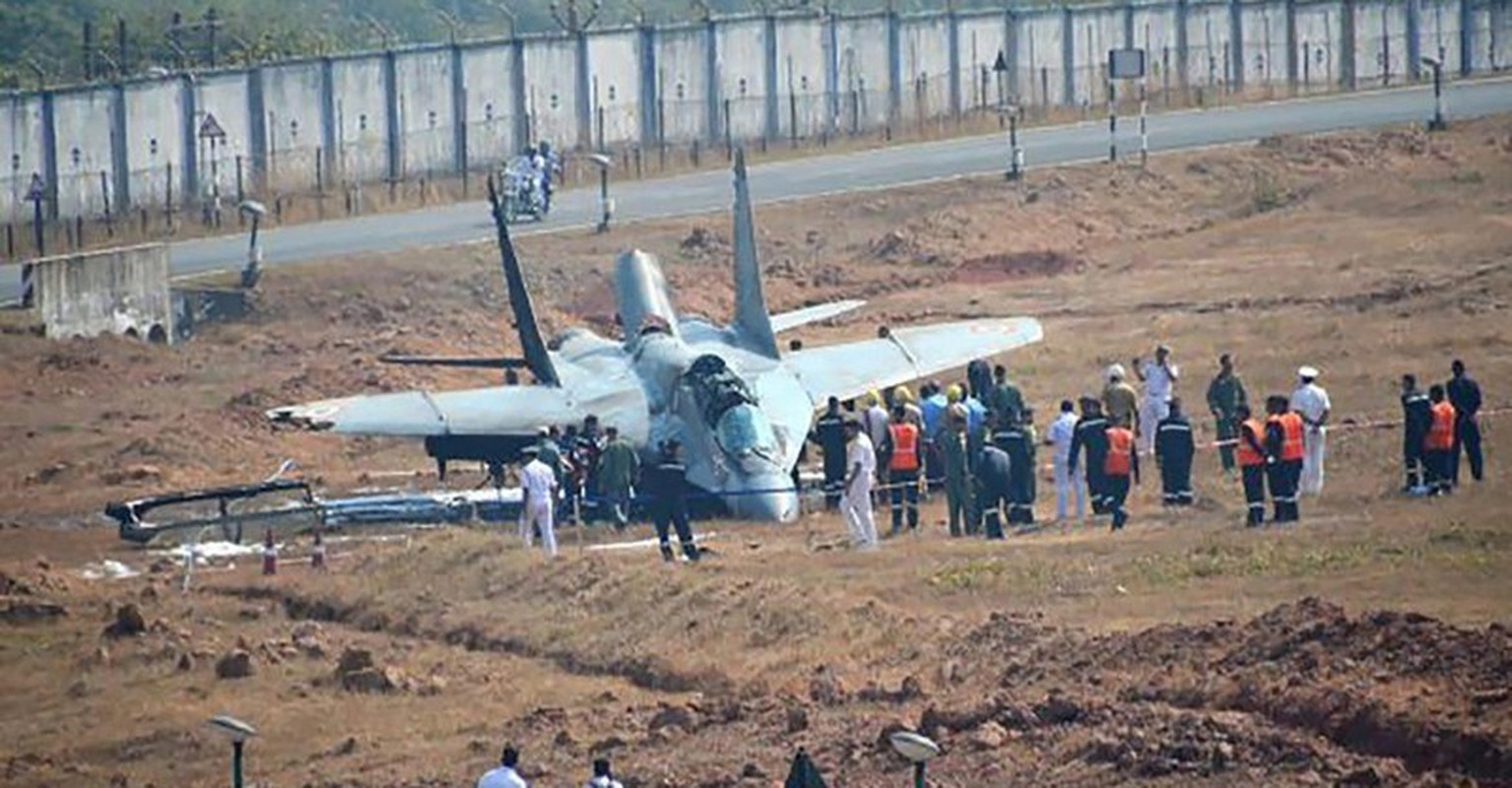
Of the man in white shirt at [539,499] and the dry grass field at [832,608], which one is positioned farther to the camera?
the man in white shirt at [539,499]

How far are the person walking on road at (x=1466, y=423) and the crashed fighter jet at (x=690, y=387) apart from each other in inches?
323

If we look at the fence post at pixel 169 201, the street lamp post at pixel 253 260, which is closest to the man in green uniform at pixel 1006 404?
the street lamp post at pixel 253 260

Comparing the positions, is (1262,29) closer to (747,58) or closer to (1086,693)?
Result: (747,58)

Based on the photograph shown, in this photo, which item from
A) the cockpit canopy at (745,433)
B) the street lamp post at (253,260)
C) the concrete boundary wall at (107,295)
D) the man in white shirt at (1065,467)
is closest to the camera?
the man in white shirt at (1065,467)

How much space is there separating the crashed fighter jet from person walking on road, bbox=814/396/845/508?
0.49 m

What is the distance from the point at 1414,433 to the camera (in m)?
39.9

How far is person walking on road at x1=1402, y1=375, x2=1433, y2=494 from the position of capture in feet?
130

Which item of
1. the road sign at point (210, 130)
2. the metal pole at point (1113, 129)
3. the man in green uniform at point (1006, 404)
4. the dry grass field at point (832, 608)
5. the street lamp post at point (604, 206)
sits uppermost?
the road sign at point (210, 130)

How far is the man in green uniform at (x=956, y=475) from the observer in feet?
133

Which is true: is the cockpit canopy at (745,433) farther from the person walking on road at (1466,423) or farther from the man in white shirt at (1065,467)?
the person walking on road at (1466,423)

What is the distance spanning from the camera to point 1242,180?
74.6m

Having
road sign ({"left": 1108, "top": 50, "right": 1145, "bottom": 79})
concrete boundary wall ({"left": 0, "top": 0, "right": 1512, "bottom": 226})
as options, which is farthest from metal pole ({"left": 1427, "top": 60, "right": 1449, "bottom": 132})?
concrete boundary wall ({"left": 0, "top": 0, "right": 1512, "bottom": 226})

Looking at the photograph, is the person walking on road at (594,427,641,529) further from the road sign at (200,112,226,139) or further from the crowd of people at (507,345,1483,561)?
the road sign at (200,112,226,139)

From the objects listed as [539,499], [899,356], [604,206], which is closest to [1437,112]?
[604,206]
